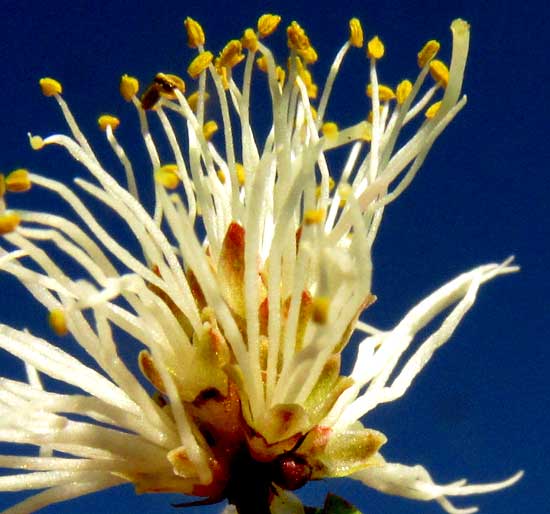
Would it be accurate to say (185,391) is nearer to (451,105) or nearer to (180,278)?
(180,278)

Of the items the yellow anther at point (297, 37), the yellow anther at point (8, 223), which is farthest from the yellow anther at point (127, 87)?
the yellow anther at point (8, 223)

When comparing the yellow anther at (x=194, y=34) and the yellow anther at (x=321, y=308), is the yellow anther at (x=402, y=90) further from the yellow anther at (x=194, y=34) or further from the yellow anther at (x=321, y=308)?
the yellow anther at (x=321, y=308)

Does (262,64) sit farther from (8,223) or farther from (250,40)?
(8,223)

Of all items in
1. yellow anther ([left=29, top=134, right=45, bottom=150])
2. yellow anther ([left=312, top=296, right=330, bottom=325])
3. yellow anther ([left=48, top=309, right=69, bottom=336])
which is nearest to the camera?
yellow anther ([left=312, top=296, right=330, bottom=325])

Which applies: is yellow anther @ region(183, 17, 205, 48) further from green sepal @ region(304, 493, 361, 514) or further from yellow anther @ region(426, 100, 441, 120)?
green sepal @ region(304, 493, 361, 514)

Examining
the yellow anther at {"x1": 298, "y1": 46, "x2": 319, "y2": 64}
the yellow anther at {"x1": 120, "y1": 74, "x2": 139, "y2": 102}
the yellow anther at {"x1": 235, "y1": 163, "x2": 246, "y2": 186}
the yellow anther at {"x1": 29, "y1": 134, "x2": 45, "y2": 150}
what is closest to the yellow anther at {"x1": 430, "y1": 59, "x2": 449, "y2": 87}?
the yellow anther at {"x1": 298, "y1": 46, "x2": 319, "y2": 64}

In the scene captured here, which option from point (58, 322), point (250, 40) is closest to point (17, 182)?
point (58, 322)
